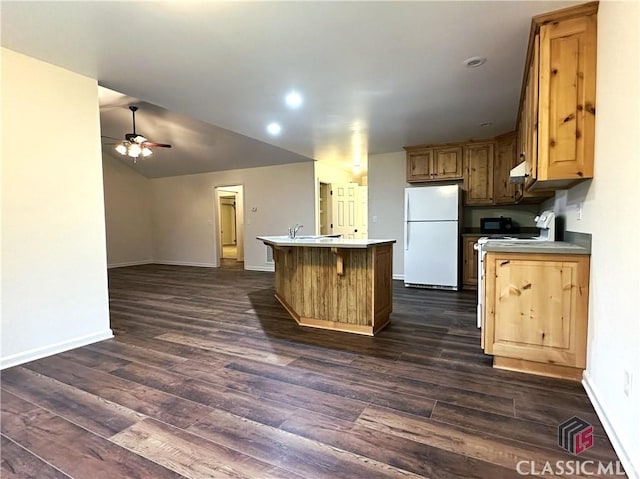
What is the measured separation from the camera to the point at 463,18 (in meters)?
2.12

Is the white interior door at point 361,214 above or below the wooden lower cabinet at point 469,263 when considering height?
above

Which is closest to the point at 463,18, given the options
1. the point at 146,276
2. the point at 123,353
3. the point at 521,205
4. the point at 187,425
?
the point at 187,425

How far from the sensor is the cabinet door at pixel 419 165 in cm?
554

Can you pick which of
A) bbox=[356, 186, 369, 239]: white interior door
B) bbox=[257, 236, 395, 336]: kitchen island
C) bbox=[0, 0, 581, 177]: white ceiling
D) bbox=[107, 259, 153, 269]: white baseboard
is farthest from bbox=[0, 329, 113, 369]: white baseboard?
bbox=[356, 186, 369, 239]: white interior door

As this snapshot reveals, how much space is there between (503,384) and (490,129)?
3.67m

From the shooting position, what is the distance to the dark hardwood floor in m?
1.48

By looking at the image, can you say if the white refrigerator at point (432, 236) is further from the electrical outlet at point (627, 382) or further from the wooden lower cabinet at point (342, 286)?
the electrical outlet at point (627, 382)

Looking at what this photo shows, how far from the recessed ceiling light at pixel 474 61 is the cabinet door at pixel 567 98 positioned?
55 centimetres

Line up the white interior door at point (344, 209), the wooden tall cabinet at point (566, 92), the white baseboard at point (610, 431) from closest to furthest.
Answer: the white baseboard at point (610, 431) < the wooden tall cabinet at point (566, 92) < the white interior door at point (344, 209)

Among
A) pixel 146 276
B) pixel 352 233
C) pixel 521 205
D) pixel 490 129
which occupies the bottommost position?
pixel 146 276

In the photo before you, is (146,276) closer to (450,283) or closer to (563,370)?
(450,283)
